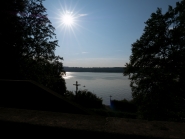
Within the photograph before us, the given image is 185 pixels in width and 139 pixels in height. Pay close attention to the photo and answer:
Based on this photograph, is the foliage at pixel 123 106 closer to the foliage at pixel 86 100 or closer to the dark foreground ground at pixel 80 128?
the foliage at pixel 86 100

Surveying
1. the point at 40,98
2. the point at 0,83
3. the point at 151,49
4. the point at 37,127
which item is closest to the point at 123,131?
the point at 37,127

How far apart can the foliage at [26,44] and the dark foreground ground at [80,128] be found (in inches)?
376

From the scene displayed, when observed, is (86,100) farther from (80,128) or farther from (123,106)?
(80,128)

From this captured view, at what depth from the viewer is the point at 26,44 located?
12.0 metres

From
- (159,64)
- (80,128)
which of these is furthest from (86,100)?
(80,128)

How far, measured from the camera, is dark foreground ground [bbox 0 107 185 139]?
128 cm

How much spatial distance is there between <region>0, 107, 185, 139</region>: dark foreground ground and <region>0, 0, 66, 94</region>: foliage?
954 centimetres

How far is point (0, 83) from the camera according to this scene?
9.20 feet

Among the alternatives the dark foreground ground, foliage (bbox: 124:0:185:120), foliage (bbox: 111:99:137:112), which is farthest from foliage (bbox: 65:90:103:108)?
the dark foreground ground

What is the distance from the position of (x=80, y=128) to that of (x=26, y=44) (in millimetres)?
12304

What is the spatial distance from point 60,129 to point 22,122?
0.46m

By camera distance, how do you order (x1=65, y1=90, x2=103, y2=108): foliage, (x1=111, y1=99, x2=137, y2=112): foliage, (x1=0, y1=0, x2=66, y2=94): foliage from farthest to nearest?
(x1=65, y1=90, x2=103, y2=108): foliage
(x1=111, y1=99, x2=137, y2=112): foliage
(x1=0, y1=0, x2=66, y2=94): foliage

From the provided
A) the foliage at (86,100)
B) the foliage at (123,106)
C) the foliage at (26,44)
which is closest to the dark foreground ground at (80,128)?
the foliage at (26,44)

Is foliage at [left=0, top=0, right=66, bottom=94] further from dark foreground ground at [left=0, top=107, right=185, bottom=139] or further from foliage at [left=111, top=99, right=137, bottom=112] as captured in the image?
foliage at [left=111, top=99, right=137, bottom=112]
